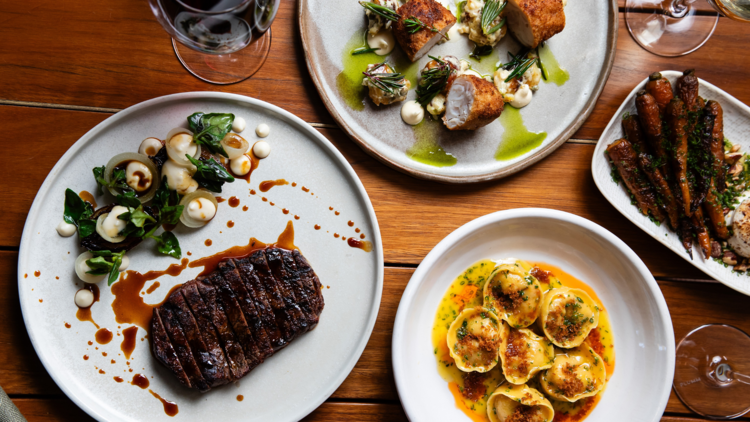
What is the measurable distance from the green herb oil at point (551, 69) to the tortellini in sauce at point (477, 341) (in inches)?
51.0

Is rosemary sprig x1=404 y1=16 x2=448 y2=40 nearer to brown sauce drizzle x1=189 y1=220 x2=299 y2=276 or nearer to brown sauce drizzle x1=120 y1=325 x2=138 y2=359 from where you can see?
brown sauce drizzle x1=189 y1=220 x2=299 y2=276

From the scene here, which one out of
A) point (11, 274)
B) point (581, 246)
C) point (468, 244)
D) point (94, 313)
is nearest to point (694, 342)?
point (581, 246)

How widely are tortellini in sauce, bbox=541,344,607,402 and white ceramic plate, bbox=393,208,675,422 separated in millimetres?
136

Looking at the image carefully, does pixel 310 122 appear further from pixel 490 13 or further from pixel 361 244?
pixel 490 13

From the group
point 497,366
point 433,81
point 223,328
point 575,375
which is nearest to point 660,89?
point 433,81

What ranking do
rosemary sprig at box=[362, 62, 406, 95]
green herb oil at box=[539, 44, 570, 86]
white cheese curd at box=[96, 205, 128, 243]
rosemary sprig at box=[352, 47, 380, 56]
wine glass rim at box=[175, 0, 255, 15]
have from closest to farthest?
1. wine glass rim at box=[175, 0, 255, 15]
2. white cheese curd at box=[96, 205, 128, 243]
3. rosemary sprig at box=[362, 62, 406, 95]
4. rosemary sprig at box=[352, 47, 380, 56]
5. green herb oil at box=[539, 44, 570, 86]

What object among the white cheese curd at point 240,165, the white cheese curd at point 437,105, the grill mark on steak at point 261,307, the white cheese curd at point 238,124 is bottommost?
the grill mark on steak at point 261,307

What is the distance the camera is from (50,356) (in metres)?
2.16

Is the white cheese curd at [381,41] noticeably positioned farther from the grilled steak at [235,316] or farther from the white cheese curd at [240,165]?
the grilled steak at [235,316]

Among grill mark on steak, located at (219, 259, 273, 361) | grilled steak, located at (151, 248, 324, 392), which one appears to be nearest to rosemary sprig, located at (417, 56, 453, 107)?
grilled steak, located at (151, 248, 324, 392)

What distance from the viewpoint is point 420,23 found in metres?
2.24

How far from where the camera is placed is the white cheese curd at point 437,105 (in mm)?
2365

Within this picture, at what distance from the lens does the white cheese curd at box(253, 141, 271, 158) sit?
2283 mm

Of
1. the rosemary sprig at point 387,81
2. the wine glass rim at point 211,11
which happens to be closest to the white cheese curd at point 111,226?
the wine glass rim at point 211,11
